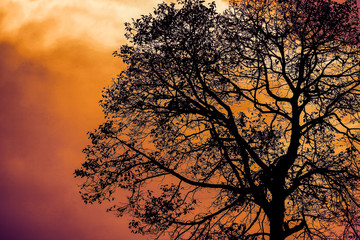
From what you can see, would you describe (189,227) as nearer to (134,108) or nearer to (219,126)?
(219,126)

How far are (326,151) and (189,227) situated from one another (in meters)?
6.47

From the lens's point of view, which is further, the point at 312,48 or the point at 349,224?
the point at 312,48

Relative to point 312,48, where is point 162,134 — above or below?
below

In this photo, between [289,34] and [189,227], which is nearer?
[189,227]

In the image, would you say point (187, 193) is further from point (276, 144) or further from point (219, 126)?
point (276, 144)

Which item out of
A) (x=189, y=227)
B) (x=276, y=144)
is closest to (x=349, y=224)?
(x=276, y=144)

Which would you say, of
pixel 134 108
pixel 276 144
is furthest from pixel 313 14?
pixel 134 108

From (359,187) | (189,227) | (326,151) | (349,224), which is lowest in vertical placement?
(189,227)

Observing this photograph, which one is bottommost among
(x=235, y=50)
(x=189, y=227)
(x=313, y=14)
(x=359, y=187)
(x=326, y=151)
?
(x=189, y=227)

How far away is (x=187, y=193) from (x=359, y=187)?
697 centimetres

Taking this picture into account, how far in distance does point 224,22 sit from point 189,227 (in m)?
8.60

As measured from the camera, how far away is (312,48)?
15070 millimetres

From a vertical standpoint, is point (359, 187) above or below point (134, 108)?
below

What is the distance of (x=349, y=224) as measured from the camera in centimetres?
1403
